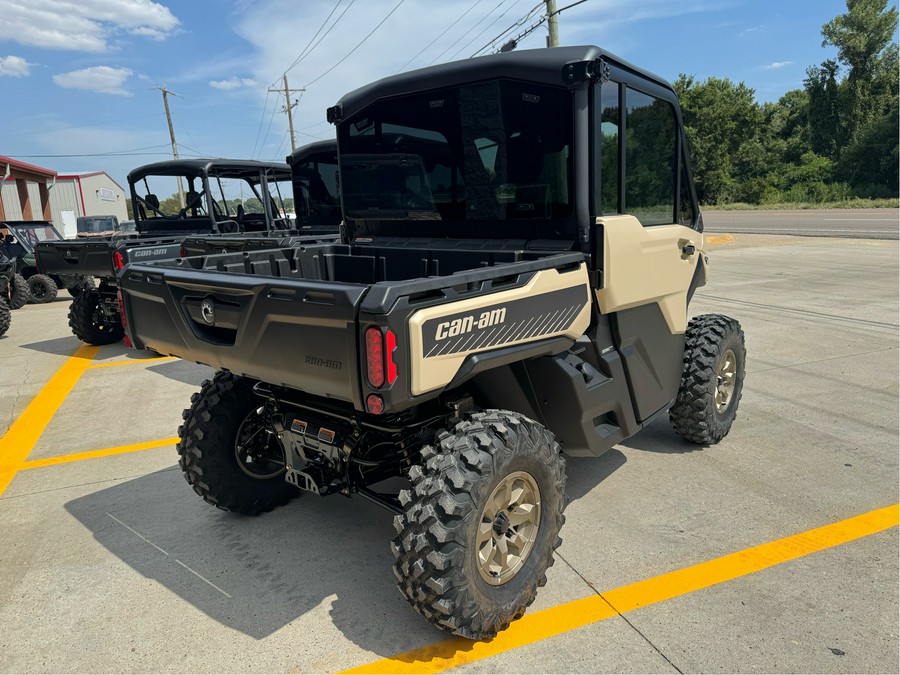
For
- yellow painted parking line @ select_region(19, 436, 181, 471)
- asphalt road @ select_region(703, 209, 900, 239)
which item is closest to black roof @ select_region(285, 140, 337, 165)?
yellow painted parking line @ select_region(19, 436, 181, 471)

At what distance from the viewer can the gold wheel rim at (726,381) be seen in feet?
14.9

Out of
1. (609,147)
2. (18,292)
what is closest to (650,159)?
(609,147)

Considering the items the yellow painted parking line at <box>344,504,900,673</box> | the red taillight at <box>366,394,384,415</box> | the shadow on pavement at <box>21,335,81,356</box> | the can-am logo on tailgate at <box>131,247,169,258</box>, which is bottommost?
the yellow painted parking line at <box>344,504,900,673</box>

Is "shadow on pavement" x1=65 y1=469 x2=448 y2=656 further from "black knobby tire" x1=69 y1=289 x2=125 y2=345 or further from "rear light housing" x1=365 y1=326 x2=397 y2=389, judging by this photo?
"black knobby tire" x1=69 y1=289 x2=125 y2=345

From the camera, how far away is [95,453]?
487cm

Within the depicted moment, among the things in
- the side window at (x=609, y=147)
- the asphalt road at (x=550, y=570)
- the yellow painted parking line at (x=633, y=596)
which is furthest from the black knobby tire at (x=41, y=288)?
the yellow painted parking line at (x=633, y=596)

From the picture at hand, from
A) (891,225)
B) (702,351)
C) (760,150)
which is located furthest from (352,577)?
(760,150)

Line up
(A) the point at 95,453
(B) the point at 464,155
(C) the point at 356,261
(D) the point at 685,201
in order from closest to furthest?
(B) the point at 464,155, (C) the point at 356,261, (D) the point at 685,201, (A) the point at 95,453

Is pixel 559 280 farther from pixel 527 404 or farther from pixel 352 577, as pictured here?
pixel 352 577

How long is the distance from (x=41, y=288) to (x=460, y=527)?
46.3 feet

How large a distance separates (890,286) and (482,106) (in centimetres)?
1091

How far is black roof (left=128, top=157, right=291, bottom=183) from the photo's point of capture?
33.9ft

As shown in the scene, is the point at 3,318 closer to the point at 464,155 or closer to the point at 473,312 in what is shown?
the point at 464,155

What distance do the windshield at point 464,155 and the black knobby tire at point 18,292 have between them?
11.5 m
